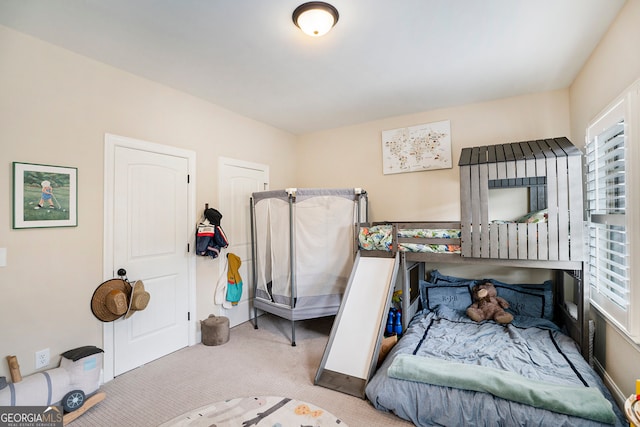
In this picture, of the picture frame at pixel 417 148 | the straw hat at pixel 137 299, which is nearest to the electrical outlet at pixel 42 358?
the straw hat at pixel 137 299

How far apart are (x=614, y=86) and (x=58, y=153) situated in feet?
13.0

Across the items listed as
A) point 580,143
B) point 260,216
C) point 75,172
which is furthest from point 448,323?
point 75,172

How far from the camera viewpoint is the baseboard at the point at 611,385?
6.07 ft

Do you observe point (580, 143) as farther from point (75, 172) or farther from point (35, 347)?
A: point (35, 347)

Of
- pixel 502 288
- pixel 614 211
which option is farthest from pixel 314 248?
pixel 614 211

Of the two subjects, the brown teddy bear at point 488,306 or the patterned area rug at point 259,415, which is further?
the brown teddy bear at point 488,306

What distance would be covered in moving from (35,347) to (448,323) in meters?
3.38

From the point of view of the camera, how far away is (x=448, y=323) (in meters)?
2.87

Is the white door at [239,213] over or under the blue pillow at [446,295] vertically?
over

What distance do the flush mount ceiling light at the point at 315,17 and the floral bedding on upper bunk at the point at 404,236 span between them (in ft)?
6.02

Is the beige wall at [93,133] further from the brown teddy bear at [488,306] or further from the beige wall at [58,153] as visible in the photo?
the brown teddy bear at [488,306]

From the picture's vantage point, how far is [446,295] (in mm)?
3227

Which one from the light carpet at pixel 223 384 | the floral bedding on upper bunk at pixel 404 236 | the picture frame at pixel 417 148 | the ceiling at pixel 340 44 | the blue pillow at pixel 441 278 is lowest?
the light carpet at pixel 223 384

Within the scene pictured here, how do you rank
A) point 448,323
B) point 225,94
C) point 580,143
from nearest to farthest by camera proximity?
point 580,143 < point 448,323 < point 225,94
